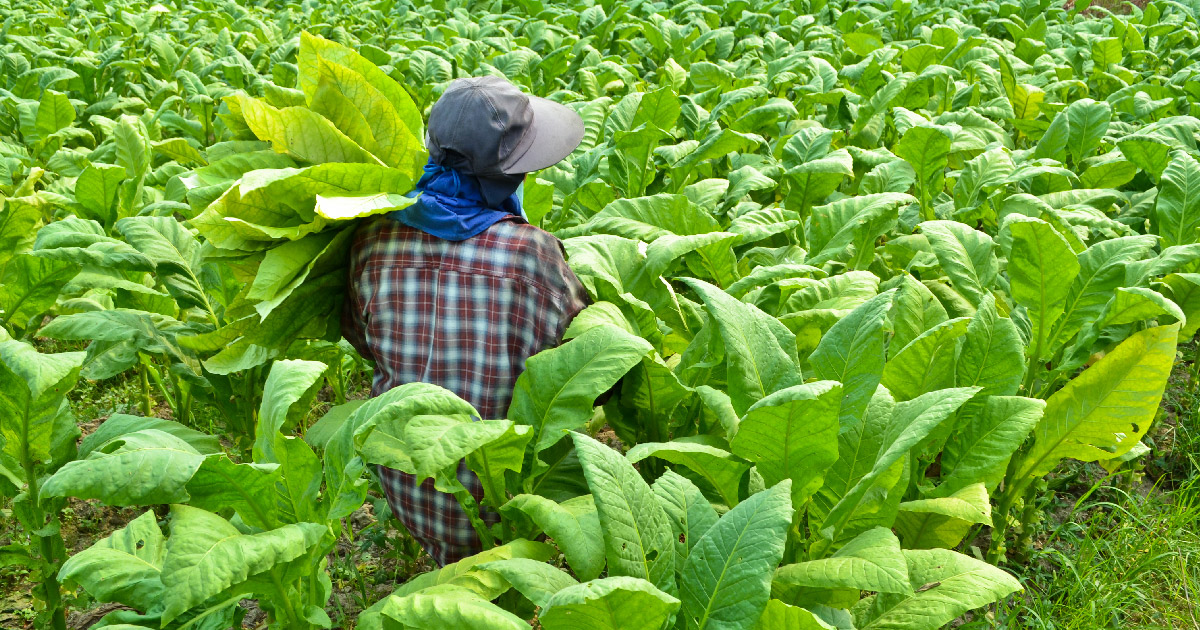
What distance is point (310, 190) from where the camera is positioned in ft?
7.22

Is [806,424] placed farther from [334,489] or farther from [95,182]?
[95,182]

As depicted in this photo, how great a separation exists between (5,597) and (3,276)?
104 centimetres

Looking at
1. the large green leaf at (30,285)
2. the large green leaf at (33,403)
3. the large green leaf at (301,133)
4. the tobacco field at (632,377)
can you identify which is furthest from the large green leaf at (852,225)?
the large green leaf at (30,285)

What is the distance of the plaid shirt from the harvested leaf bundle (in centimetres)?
14

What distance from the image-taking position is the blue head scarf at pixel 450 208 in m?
2.25

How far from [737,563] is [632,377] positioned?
2.51 feet

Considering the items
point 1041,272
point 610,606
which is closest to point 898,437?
point 610,606

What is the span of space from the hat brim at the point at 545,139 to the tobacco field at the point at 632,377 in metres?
0.25

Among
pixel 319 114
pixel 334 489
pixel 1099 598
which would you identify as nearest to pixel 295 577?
pixel 334 489

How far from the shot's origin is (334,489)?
1.86 metres

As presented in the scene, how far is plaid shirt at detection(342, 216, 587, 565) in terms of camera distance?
2254 mm

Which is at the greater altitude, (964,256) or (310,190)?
(310,190)

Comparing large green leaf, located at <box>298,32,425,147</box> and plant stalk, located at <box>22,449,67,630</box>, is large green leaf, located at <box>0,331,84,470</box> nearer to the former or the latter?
plant stalk, located at <box>22,449,67,630</box>

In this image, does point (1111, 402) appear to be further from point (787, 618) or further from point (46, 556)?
point (46, 556)
